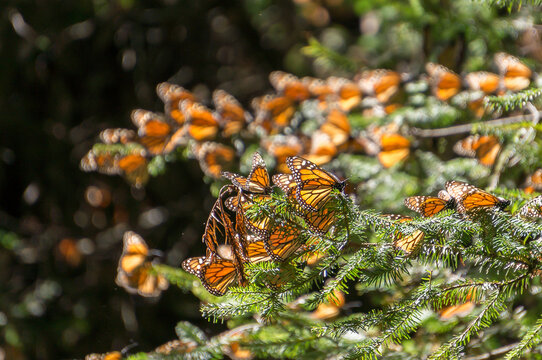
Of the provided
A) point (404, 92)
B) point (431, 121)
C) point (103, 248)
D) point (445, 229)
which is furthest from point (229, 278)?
point (103, 248)

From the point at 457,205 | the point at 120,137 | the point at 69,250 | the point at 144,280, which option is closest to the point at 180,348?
the point at 144,280

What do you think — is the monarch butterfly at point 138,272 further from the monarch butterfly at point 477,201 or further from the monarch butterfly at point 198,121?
the monarch butterfly at point 477,201

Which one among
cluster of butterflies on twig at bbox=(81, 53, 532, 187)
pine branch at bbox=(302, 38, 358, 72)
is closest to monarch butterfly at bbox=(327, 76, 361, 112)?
cluster of butterflies on twig at bbox=(81, 53, 532, 187)

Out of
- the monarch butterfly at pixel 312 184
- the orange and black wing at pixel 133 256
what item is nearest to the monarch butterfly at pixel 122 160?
the orange and black wing at pixel 133 256

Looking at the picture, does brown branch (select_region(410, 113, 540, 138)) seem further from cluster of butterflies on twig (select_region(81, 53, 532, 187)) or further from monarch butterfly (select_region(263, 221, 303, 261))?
monarch butterfly (select_region(263, 221, 303, 261))

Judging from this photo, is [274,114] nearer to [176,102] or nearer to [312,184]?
[176,102]

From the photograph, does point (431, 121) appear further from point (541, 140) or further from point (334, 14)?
point (334, 14)
